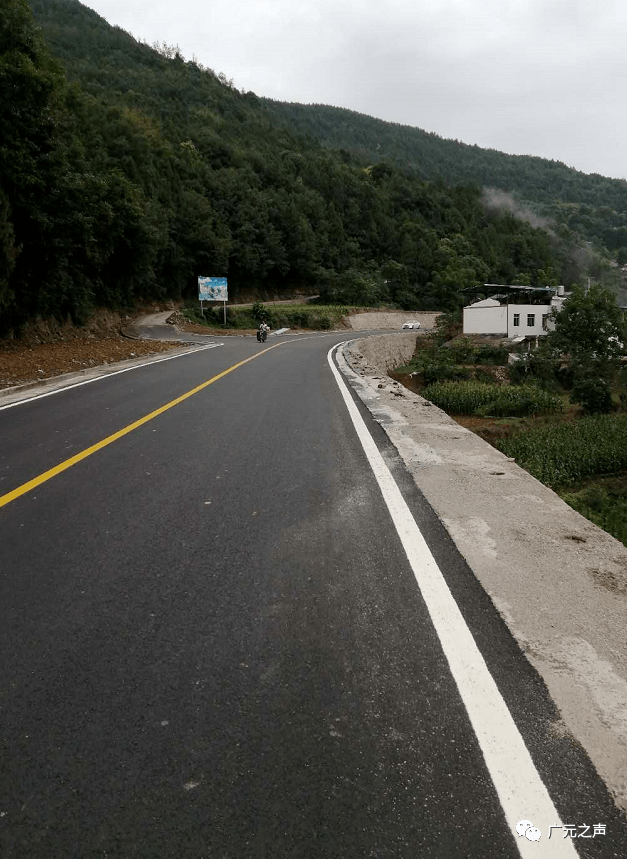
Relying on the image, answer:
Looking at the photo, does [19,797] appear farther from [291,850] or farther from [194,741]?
[291,850]

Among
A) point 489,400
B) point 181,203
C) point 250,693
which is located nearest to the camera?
point 250,693

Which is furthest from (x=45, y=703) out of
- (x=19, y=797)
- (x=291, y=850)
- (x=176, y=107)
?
(x=176, y=107)

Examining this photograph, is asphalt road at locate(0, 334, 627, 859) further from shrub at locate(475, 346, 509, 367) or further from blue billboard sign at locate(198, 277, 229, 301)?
blue billboard sign at locate(198, 277, 229, 301)

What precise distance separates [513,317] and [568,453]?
54469 millimetres

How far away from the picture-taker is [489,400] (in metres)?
19.8

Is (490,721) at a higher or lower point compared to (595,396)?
higher

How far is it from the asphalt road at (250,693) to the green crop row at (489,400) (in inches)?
566

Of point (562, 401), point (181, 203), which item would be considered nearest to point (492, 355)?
point (562, 401)

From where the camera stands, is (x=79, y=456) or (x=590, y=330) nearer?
(x=79, y=456)

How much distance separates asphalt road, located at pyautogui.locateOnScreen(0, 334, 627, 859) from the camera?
187 cm

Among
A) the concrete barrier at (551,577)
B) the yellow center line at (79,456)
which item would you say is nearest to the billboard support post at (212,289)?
the yellow center line at (79,456)

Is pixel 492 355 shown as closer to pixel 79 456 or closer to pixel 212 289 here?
pixel 212 289

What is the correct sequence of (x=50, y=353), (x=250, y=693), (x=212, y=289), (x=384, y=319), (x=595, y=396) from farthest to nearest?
(x=384, y=319) → (x=212, y=289) → (x=595, y=396) → (x=50, y=353) → (x=250, y=693)

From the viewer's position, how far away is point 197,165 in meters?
82.6
